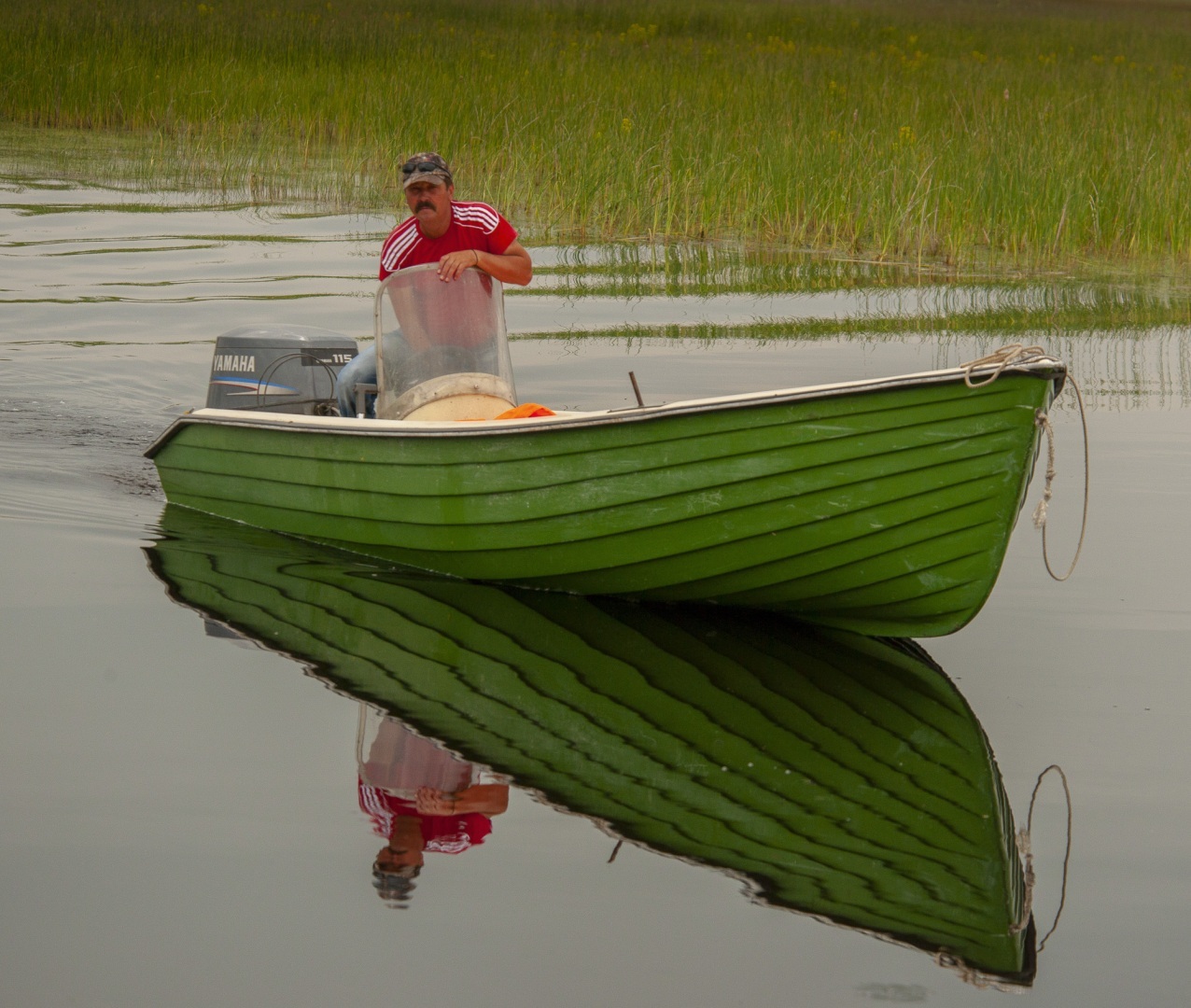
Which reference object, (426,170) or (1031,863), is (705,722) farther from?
(426,170)

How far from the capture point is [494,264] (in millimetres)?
5797

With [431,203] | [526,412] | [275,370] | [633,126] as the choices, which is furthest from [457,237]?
[633,126]

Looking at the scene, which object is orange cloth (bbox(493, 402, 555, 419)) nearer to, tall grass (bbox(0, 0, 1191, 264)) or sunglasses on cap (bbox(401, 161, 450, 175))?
sunglasses on cap (bbox(401, 161, 450, 175))

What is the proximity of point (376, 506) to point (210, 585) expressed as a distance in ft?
2.06

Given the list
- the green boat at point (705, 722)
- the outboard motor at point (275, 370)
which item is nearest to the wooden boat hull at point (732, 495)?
the green boat at point (705, 722)

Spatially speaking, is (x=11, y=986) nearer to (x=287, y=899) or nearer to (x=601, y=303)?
(x=287, y=899)

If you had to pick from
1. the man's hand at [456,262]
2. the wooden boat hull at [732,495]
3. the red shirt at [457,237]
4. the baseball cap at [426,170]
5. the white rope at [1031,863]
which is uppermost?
the baseball cap at [426,170]

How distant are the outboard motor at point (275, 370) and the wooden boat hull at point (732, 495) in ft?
2.28

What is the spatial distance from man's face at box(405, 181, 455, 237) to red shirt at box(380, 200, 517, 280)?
4 centimetres

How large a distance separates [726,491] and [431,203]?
1502mm

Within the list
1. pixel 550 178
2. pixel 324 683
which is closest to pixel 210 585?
pixel 324 683

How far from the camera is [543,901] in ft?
11.1

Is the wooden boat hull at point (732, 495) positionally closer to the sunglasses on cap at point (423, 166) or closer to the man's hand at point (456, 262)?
the man's hand at point (456, 262)

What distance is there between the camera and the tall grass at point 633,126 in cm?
1220
